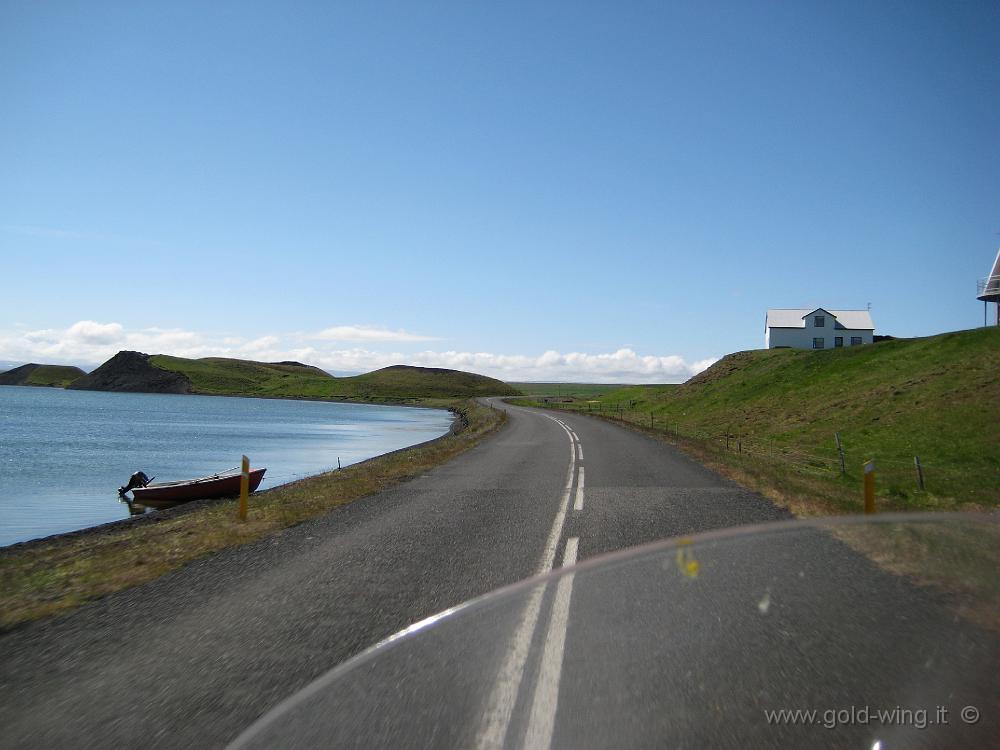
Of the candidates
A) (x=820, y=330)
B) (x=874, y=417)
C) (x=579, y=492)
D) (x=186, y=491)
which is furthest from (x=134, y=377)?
(x=579, y=492)

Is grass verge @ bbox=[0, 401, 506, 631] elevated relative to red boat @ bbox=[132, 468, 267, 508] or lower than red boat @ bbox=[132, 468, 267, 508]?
elevated

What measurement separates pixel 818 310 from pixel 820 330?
235 cm

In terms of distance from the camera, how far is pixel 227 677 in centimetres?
439

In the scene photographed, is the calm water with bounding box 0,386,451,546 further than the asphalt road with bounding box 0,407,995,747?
Yes

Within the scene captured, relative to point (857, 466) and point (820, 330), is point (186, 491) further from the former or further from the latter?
point (820, 330)

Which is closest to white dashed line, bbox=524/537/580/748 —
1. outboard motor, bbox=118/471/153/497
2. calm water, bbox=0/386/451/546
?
calm water, bbox=0/386/451/546

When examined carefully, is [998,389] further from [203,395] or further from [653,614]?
[203,395]

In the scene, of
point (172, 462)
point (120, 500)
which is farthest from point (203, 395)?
point (120, 500)

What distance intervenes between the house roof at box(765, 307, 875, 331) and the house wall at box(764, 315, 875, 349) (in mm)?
→ 468

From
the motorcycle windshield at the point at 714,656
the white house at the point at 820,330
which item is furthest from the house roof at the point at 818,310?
the motorcycle windshield at the point at 714,656

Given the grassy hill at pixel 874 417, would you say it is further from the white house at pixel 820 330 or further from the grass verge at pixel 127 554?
the white house at pixel 820 330

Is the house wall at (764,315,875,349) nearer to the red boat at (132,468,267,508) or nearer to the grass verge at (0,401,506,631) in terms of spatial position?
the red boat at (132,468,267,508)

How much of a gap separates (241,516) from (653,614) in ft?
34.6

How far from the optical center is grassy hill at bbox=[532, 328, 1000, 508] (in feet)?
65.6
